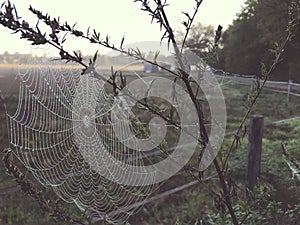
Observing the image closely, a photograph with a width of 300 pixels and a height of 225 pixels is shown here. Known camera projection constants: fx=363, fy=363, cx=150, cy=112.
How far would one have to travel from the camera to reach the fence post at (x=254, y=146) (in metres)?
3.48

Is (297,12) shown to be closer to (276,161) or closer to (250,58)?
(276,161)

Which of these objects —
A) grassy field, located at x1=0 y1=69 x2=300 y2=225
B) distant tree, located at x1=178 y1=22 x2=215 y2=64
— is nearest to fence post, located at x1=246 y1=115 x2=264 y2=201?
grassy field, located at x1=0 y1=69 x2=300 y2=225

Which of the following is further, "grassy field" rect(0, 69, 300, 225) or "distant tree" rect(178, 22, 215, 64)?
"grassy field" rect(0, 69, 300, 225)

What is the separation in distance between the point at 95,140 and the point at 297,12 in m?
2.59

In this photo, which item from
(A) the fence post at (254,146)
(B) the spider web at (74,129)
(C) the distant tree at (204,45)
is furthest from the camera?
(A) the fence post at (254,146)

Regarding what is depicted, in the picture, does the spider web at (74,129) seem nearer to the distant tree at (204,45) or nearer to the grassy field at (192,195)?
the grassy field at (192,195)

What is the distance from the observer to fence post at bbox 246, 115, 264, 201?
137 inches

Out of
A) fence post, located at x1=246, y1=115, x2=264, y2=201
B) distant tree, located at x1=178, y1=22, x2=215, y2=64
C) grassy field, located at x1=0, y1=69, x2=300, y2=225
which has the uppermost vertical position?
distant tree, located at x1=178, y1=22, x2=215, y2=64

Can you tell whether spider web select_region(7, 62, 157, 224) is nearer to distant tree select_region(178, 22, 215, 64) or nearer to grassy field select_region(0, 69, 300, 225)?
grassy field select_region(0, 69, 300, 225)

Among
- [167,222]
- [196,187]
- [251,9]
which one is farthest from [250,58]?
[167,222]

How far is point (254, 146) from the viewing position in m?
3.60

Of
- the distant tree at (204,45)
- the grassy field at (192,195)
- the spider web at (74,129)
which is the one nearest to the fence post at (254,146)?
the grassy field at (192,195)

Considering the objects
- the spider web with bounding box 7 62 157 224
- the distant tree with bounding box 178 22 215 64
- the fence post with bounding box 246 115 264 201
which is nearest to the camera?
the distant tree with bounding box 178 22 215 64

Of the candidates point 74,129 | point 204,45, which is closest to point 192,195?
point 74,129
